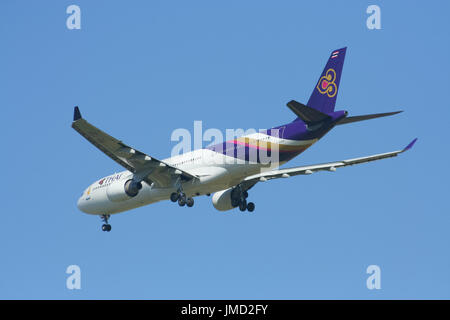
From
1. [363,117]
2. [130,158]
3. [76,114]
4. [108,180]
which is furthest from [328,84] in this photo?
[108,180]

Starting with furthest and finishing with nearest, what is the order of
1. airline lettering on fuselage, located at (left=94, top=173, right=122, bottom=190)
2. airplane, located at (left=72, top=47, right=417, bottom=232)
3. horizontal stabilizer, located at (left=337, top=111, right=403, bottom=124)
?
1. airline lettering on fuselage, located at (left=94, top=173, right=122, bottom=190)
2. airplane, located at (left=72, top=47, right=417, bottom=232)
3. horizontal stabilizer, located at (left=337, top=111, right=403, bottom=124)

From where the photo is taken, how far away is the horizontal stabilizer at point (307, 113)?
42688mm

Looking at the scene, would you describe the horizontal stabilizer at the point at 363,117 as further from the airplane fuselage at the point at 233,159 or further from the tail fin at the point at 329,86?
the tail fin at the point at 329,86

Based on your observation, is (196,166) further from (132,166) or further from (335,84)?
(335,84)

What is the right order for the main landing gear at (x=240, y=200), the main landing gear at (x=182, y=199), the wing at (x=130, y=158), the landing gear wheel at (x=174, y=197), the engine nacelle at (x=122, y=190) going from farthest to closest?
1. the main landing gear at (x=240, y=200)
2. the engine nacelle at (x=122, y=190)
3. the landing gear wheel at (x=174, y=197)
4. the main landing gear at (x=182, y=199)
5. the wing at (x=130, y=158)

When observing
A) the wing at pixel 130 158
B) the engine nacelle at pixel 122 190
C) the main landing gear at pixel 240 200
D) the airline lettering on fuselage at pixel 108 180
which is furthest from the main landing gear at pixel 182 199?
the airline lettering on fuselage at pixel 108 180

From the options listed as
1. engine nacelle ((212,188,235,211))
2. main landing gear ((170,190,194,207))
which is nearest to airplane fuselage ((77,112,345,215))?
main landing gear ((170,190,194,207))

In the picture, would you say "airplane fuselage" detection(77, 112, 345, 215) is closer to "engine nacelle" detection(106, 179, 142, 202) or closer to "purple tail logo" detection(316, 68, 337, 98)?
"engine nacelle" detection(106, 179, 142, 202)

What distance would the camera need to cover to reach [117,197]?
50.3 meters

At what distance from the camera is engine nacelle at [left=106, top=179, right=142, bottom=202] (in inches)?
1921

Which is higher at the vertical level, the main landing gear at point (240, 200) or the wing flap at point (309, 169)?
the wing flap at point (309, 169)
